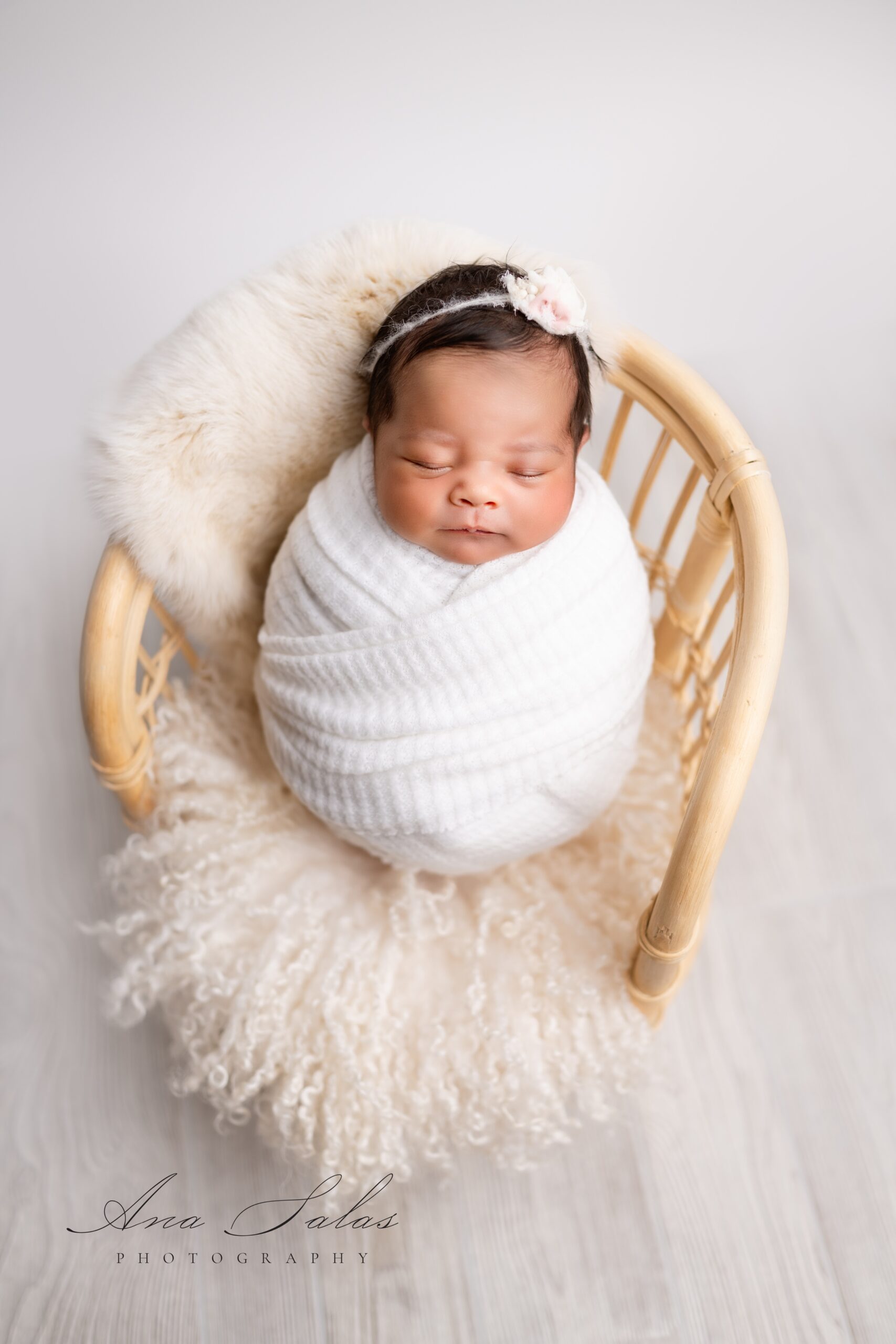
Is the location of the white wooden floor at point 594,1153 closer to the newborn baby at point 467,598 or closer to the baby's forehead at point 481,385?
the newborn baby at point 467,598

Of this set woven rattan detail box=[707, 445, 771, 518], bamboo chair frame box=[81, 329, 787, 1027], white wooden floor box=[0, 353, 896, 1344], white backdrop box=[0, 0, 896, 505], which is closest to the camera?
bamboo chair frame box=[81, 329, 787, 1027]

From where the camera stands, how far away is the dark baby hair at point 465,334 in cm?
85

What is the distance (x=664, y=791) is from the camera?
1.07m

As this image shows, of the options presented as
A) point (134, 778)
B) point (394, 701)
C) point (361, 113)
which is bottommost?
point (134, 778)

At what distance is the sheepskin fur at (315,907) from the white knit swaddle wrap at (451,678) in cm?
8

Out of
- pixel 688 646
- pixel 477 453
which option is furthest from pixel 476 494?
pixel 688 646

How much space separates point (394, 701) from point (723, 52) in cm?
107

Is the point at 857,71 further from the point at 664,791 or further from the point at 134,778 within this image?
the point at 134,778

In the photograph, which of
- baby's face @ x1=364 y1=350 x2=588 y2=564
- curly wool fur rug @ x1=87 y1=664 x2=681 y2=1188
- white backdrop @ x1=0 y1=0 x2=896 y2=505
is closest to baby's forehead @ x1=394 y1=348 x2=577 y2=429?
baby's face @ x1=364 y1=350 x2=588 y2=564

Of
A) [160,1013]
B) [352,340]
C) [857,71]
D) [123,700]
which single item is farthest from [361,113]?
[160,1013]

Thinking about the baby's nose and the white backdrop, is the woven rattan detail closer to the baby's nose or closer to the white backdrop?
the baby's nose

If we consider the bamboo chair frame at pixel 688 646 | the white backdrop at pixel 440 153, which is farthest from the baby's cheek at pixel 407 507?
the white backdrop at pixel 440 153

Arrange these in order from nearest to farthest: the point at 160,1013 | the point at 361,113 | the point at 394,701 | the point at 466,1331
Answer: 1. the point at 394,701
2. the point at 466,1331
3. the point at 160,1013
4. the point at 361,113

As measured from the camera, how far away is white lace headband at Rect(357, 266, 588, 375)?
2.81 ft
